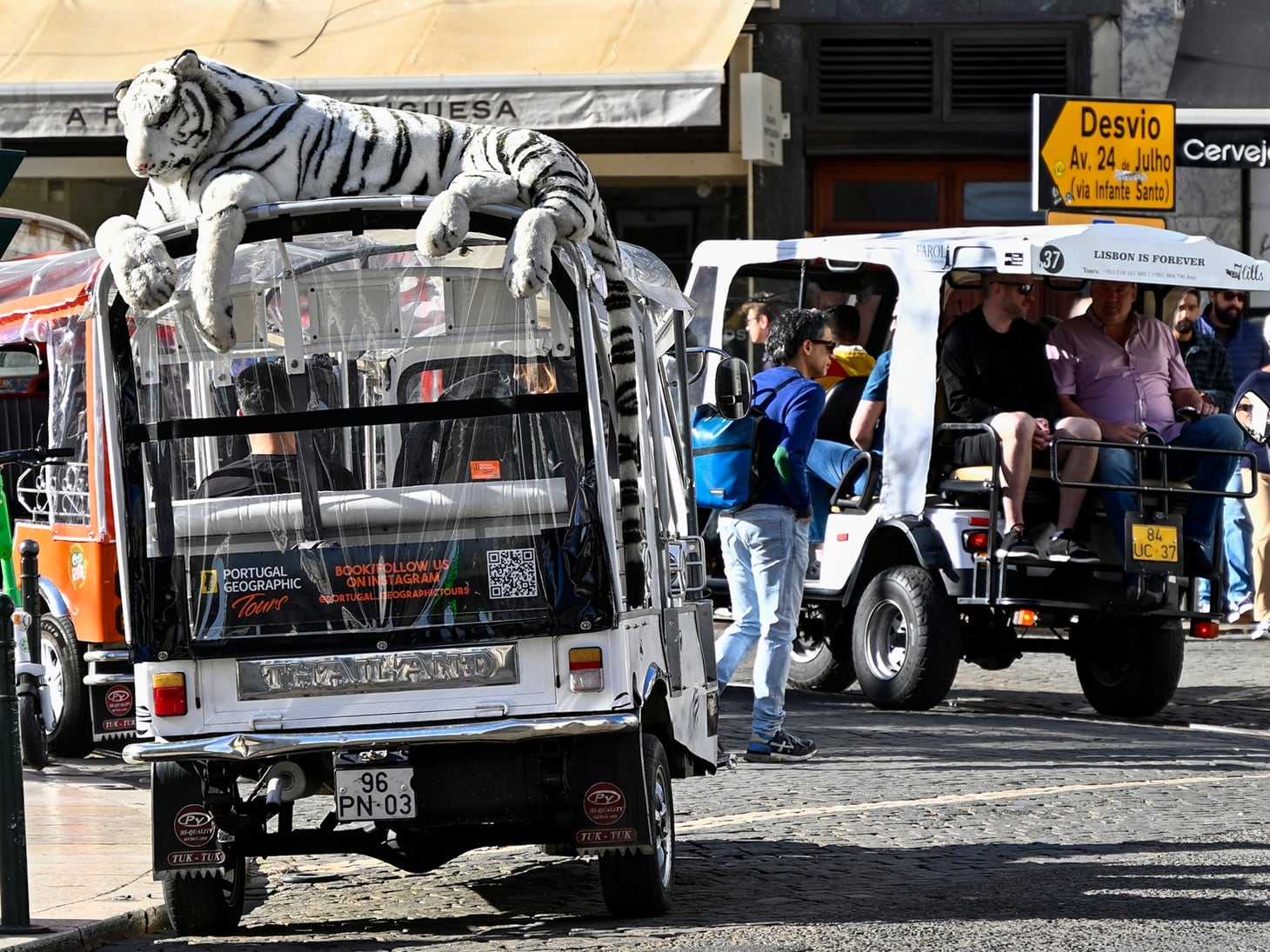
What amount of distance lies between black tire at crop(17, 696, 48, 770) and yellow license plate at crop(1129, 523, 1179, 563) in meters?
5.38

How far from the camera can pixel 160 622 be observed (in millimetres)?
6809

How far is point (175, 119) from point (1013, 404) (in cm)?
629

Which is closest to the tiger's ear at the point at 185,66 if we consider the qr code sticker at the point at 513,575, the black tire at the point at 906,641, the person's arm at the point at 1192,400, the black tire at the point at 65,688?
the qr code sticker at the point at 513,575

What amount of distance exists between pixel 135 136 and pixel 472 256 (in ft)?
3.69

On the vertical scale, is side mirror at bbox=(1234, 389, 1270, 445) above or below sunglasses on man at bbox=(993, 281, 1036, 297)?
below

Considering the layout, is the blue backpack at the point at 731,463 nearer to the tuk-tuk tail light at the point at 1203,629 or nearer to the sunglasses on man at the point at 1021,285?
the sunglasses on man at the point at 1021,285

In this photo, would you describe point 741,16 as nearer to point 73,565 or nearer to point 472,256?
point 73,565

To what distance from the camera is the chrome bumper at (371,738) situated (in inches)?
258

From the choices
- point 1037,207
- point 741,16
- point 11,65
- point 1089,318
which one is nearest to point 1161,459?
point 1089,318

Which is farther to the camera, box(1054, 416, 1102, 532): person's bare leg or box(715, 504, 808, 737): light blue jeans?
box(1054, 416, 1102, 532): person's bare leg

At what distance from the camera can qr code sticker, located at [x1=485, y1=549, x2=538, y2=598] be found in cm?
671

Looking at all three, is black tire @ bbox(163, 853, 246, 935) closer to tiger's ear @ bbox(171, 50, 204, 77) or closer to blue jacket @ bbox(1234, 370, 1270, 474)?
tiger's ear @ bbox(171, 50, 204, 77)

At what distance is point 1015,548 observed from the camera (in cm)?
1172

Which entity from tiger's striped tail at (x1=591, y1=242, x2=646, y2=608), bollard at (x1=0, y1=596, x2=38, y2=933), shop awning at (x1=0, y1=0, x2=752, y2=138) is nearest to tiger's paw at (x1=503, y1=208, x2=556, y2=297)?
tiger's striped tail at (x1=591, y1=242, x2=646, y2=608)
